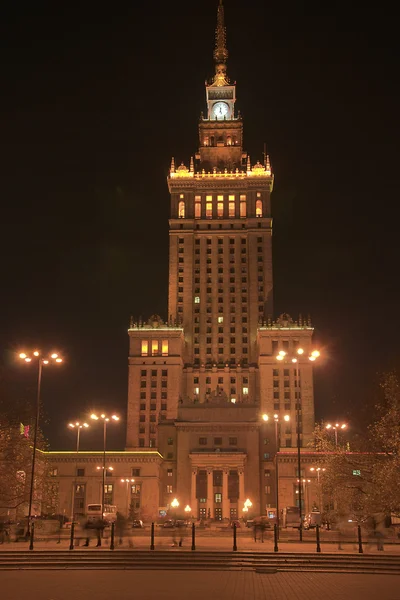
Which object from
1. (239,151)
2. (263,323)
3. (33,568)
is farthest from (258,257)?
(33,568)

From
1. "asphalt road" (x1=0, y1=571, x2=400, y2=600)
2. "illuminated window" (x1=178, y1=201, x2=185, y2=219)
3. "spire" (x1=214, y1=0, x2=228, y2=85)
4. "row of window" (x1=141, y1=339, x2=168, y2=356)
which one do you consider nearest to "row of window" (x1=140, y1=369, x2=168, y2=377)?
"row of window" (x1=141, y1=339, x2=168, y2=356)

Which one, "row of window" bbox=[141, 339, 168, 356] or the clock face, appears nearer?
"row of window" bbox=[141, 339, 168, 356]

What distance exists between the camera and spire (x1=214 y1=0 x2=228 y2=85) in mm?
179375

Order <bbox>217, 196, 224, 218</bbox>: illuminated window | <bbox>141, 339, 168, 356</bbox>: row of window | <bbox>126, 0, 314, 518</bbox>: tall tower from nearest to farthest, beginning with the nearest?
<bbox>126, 0, 314, 518</bbox>: tall tower < <bbox>141, 339, 168, 356</bbox>: row of window < <bbox>217, 196, 224, 218</bbox>: illuminated window

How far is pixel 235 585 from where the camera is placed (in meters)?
26.1

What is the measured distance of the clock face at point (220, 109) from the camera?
17691 centimetres

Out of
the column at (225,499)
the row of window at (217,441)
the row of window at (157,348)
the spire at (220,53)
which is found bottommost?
the column at (225,499)

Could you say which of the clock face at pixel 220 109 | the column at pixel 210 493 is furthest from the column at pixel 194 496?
the clock face at pixel 220 109

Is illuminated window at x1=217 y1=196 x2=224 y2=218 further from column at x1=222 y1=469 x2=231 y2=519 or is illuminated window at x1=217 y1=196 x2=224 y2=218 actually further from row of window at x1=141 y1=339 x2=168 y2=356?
column at x1=222 y1=469 x2=231 y2=519

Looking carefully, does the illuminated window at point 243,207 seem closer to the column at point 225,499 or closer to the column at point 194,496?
the column at point 225,499

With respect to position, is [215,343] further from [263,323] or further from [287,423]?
[287,423]

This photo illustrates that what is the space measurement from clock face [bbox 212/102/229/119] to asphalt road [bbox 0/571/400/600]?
158 m

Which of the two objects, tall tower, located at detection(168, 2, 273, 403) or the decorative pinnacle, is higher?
the decorative pinnacle

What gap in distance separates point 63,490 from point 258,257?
66.6m
